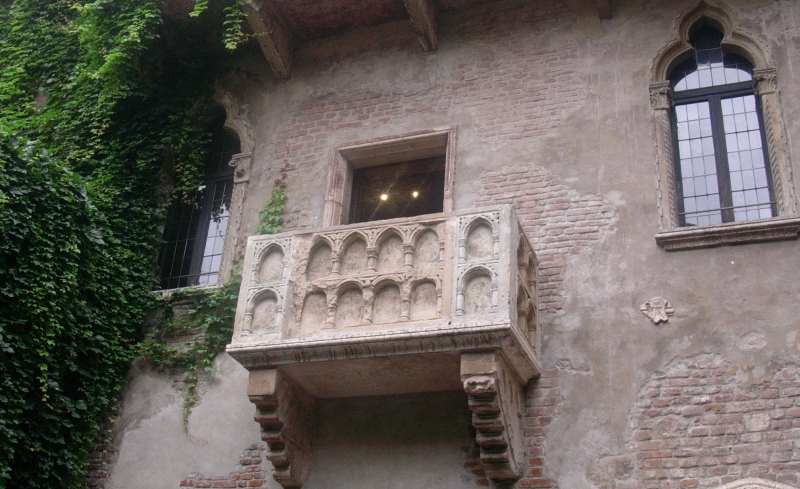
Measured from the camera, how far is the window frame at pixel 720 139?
8797mm

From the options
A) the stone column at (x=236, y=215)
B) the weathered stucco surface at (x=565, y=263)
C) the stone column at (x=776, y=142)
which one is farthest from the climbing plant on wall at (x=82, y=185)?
the stone column at (x=776, y=142)

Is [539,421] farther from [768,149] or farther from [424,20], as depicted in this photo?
[424,20]

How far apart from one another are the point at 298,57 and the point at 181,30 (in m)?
1.40

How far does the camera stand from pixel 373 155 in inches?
407

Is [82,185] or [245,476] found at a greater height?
[82,185]

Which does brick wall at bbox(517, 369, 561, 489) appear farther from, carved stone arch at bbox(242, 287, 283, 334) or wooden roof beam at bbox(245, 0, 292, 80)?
wooden roof beam at bbox(245, 0, 292, 80)

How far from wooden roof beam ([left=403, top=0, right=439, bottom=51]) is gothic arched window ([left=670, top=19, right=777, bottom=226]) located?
2.52 m

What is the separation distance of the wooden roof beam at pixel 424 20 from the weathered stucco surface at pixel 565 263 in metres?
0.15

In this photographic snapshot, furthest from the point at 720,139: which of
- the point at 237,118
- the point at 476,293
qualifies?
the point at 237,118

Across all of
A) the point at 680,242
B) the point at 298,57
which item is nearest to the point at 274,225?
the point at 298,57

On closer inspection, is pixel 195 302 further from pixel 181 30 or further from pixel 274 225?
pixel 181 30

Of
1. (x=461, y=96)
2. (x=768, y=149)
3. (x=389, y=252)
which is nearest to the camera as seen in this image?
(x=389, y=252)

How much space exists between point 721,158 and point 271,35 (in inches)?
193

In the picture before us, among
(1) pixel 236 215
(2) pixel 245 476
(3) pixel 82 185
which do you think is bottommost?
(2) pixel 245 476
